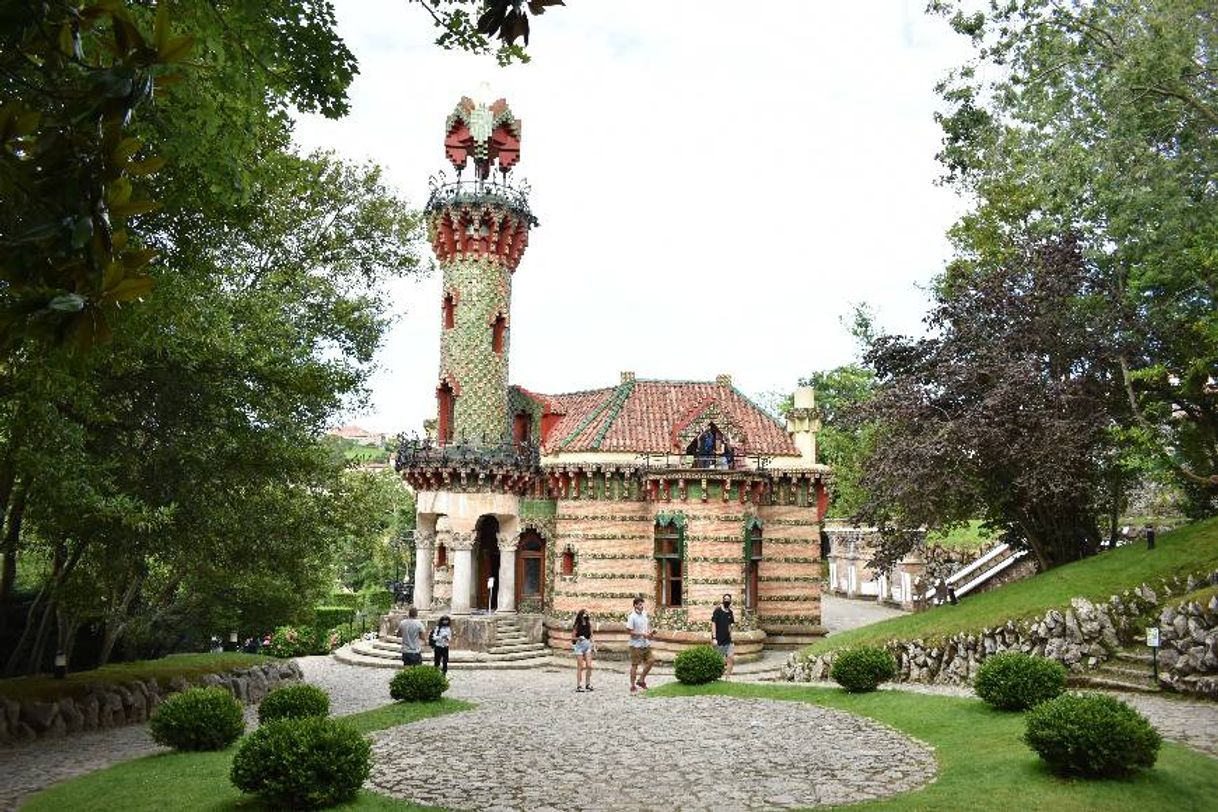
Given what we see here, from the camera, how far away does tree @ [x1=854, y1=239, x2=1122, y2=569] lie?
1895cm

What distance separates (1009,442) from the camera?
19.1m

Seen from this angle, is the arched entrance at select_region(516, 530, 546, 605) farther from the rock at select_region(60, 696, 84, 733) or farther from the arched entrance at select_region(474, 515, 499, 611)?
the rock at select_region(60, 696, 84, 733)

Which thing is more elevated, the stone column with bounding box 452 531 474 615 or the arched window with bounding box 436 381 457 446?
the arched window with bounding box 436 381 457 446

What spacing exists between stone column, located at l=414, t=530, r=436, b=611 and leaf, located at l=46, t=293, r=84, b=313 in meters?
27.7

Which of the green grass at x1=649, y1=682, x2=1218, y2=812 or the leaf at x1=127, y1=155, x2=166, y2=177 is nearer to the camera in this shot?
the leaf at x1=127, y1=155, x2=166, y2=177

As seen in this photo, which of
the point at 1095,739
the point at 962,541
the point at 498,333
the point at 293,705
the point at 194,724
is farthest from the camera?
the point at 962,541

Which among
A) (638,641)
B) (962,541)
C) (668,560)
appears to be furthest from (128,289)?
(962,541)

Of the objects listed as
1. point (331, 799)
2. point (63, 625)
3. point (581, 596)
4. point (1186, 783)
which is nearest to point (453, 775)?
point (331, 799)

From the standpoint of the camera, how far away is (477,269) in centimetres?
3066

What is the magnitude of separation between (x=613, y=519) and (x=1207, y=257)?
18876mm

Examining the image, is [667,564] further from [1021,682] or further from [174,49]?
[174,49]

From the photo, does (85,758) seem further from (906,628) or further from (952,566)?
(952,566)

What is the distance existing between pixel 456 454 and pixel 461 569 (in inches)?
155

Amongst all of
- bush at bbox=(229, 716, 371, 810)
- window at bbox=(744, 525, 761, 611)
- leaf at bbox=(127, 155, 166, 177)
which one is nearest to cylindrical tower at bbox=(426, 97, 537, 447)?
window at bbox=(744, 525, 761, 611)
